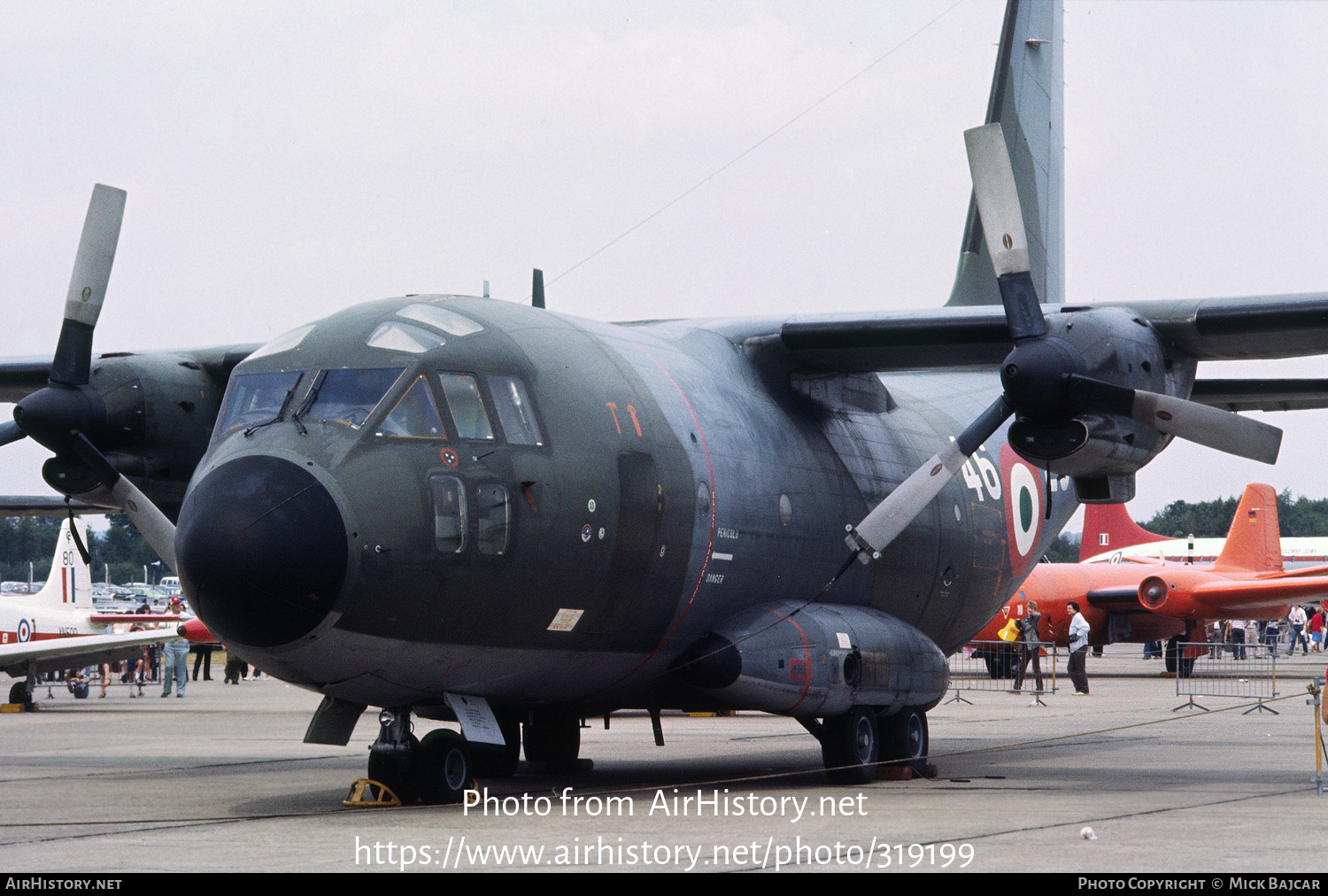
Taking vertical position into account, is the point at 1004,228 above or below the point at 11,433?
above

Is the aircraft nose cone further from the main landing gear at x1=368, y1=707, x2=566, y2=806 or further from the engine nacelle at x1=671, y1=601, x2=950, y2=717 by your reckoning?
the engine nacelle at x1=671, y1=601, x2=950, y2=717

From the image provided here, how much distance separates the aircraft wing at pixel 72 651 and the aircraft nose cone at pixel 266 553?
21.8 metres

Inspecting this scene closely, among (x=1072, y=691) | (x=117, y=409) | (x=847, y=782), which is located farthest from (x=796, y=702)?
(x=1072, y=691)

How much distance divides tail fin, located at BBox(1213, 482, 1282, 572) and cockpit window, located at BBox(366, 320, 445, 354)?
117ft

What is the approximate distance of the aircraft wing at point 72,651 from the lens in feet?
95.6

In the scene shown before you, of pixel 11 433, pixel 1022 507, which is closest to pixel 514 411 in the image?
pixel 11 433

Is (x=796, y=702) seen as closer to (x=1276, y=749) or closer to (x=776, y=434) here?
(x=776, y=434)

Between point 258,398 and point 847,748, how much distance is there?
591 cm

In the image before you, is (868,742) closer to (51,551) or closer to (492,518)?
(492,518)

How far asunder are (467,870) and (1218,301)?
27.9 feet

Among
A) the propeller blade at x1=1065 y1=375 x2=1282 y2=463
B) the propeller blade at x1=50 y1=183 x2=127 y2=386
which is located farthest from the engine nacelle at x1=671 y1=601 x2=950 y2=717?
the propeller blade at x1=50 y1=183 x2=127 y2=386

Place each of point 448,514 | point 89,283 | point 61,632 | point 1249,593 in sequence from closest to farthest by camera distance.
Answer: point 448,514
point 89,283
point 61,632
point 1249,593

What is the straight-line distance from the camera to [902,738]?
13.9 m

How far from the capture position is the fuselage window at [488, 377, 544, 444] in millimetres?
10523
